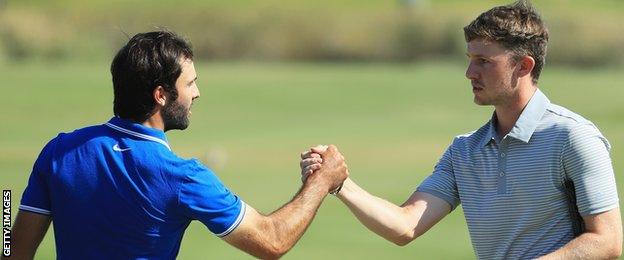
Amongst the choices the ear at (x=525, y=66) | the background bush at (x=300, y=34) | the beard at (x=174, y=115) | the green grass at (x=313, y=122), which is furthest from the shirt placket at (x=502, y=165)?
the background bush at (x=300, y=34)

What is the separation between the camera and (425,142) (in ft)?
85.0

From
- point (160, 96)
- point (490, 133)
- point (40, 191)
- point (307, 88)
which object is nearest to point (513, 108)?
point (490, 133)

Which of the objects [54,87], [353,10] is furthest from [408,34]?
[54,87]

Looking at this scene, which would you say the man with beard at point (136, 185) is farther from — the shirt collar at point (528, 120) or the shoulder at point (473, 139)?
the shirt collar at point (528, 120)

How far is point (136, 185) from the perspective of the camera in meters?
5.17

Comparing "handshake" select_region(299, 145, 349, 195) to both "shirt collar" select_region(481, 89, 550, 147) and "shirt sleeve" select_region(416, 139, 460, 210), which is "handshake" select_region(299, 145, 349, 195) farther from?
"shirt collar" select_region(481, 89, 550, 147)

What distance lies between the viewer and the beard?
5.39 m

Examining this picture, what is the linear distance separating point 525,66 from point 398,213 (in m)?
0.89

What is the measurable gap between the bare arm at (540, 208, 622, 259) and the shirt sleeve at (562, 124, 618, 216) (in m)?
0.03

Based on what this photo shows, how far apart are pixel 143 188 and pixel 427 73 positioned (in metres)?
36.6

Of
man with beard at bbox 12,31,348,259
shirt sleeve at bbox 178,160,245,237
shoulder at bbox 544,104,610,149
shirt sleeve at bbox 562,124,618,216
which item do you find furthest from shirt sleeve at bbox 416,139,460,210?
shirt sleeve at bbox 178,160,245,237

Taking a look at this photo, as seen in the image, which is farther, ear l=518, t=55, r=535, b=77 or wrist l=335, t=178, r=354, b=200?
wrist l=335, t=178, r=354, b=200

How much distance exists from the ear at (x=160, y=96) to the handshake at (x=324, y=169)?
0.81 metres

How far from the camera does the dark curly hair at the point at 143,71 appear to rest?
529cm
